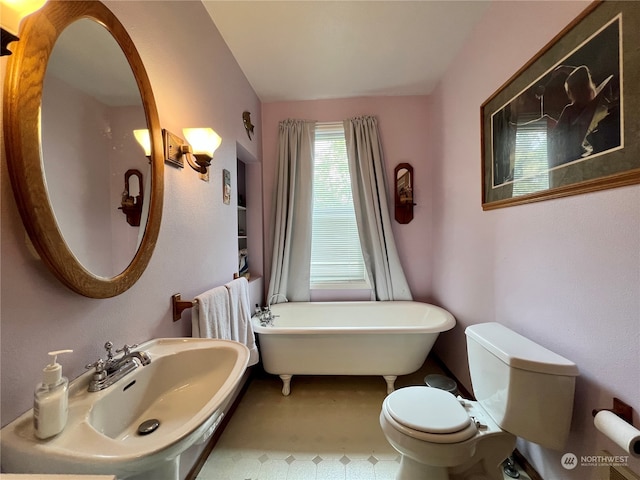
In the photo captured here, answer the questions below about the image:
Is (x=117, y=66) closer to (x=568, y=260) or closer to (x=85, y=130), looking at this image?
(x=85, y=130)

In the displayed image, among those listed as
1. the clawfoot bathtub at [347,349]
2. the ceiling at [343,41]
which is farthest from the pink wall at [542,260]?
the clawfoot bathtub at [347,349]

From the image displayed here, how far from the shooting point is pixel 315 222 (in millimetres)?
2807

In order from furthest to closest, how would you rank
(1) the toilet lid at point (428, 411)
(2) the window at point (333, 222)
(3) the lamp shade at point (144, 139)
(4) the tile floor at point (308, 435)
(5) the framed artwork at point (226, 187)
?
(2) the window at point (333, 222), (5) the framed artwork at point (226, 187), (4) the tile floor at point (308, 435), (1) the toilet lid at point (428, 411), (3) the lamp shade at point (144, 139)

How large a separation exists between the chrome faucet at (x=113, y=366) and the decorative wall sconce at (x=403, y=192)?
7.81 ft

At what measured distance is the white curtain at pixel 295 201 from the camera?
2.65 m

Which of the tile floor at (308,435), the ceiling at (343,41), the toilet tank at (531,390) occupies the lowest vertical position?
the tile floor at (308,435)

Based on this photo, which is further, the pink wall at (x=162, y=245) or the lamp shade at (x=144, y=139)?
the lamp shade at (x=144, y=139)

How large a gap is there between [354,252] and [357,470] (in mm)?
1786

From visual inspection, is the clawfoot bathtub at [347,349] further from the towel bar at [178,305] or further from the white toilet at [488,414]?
the towel bar at [178,305]

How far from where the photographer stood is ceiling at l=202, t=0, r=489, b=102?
1.62m

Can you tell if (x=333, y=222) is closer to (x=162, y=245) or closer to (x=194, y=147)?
(x=194, y=147)

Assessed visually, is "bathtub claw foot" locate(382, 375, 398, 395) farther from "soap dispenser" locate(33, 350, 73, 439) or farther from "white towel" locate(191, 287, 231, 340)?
"soap dispenser" locate(33, 350, 73, 439)

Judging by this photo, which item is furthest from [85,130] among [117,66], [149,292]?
[149,292]

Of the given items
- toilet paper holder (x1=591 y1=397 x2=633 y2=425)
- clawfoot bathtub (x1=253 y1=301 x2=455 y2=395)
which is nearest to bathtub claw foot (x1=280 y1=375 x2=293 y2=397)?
clawfoot bathtub (x1=253 y1=301 x2=455 y2=395)
